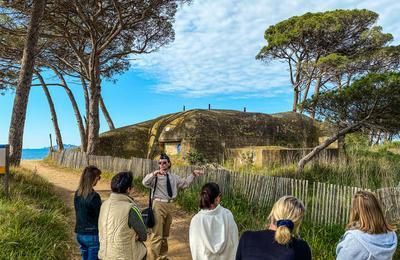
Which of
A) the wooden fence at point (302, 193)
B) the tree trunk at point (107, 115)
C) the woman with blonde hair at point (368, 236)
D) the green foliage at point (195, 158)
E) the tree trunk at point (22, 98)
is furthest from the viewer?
the tree trunk at point (107, 115)

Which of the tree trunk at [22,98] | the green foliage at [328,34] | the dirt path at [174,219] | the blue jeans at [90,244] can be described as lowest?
the dirt path at [174,219]

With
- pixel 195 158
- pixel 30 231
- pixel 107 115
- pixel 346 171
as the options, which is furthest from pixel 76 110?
pixel 30 231

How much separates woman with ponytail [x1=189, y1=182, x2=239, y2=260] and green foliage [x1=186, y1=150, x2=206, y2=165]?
13455mm

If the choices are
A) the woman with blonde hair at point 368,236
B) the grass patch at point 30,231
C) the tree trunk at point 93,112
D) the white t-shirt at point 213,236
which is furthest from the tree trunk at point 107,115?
the woman with blonde hair at point 368,236

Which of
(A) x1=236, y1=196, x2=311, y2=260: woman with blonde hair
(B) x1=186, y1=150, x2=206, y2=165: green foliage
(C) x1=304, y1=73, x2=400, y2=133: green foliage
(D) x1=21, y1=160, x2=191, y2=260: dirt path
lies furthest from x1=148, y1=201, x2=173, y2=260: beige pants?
(B) x1=186, y1=150, x2=206, y2=165: green foliage

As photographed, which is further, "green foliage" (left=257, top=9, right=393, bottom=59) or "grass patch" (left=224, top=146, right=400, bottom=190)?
"green foliage" (left=257, top=9, right=393, bottom=59)

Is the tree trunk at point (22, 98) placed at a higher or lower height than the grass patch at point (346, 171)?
higher

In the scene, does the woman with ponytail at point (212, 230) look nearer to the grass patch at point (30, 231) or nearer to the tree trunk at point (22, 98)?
the grass patch at point (30, 231)

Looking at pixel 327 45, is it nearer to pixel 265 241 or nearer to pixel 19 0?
pixel 19 0

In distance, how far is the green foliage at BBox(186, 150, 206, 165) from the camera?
16.9m

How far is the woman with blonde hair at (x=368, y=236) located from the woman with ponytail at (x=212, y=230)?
101cm

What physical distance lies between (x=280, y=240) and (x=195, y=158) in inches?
584

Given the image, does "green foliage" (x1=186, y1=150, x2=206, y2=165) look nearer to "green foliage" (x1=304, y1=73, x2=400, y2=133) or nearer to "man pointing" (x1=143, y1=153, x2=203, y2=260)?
"green foliage" (x1=304, y1=73, x2=400, y2=133)

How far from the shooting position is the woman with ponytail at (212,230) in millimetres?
3230
